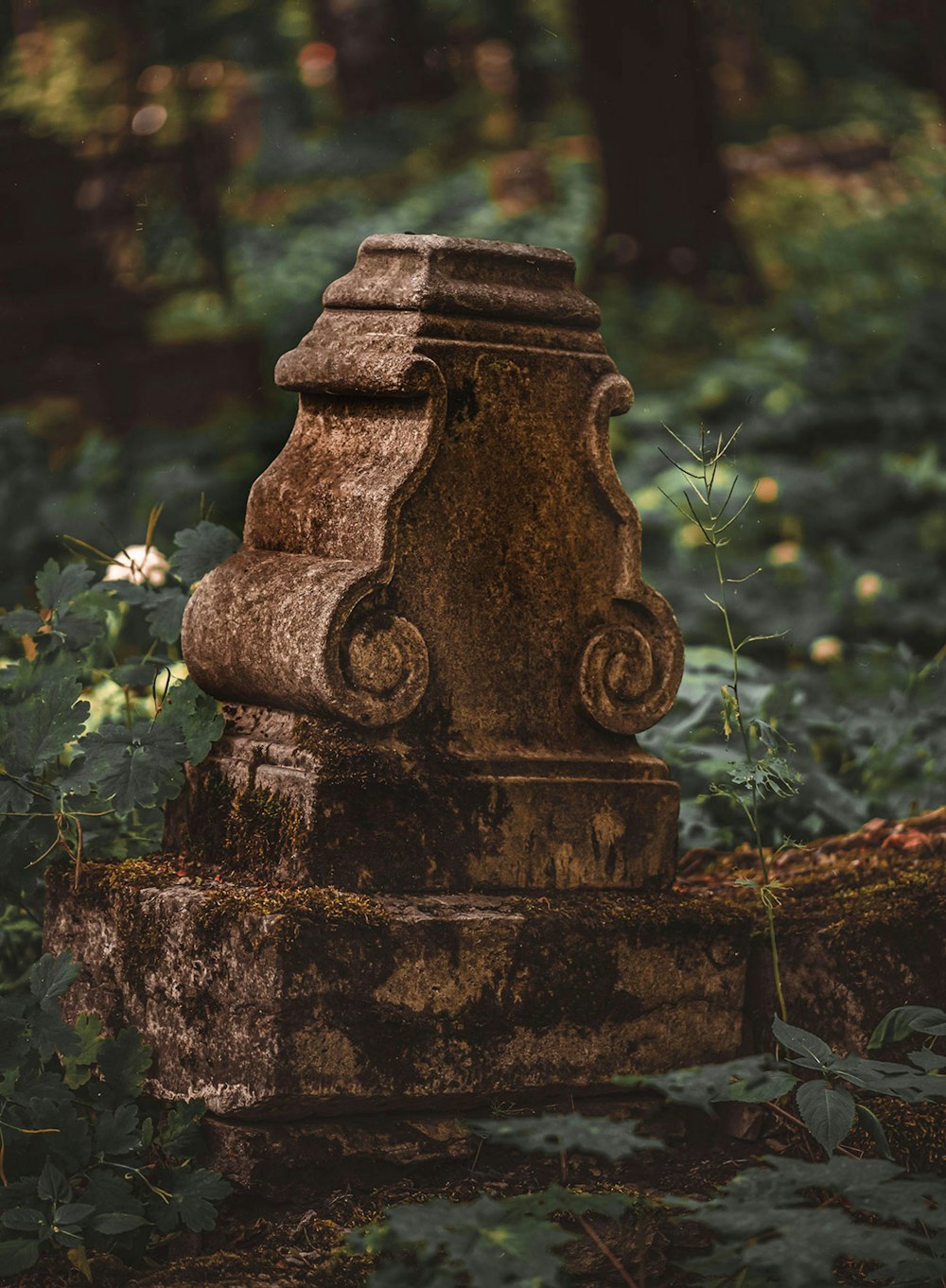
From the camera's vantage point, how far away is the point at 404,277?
10.7 ft

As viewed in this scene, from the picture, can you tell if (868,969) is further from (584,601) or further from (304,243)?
(304,243)

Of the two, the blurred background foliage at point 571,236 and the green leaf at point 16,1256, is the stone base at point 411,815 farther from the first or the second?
the blurred background foliage at point 571,236

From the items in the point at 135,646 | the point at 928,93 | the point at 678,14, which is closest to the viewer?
the point at 135,646

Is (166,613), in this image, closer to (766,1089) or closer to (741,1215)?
(766,1089)

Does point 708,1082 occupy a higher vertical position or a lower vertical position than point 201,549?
lower

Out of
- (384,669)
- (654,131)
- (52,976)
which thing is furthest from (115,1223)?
(654,131)

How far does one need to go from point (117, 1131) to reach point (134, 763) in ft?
2.40

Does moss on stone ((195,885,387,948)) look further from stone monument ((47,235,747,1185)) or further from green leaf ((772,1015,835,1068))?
green leaf ((772,1015,835,1068))

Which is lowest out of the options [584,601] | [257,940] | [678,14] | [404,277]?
[257,940]

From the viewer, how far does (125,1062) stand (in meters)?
2.98

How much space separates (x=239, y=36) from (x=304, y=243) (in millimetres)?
2884

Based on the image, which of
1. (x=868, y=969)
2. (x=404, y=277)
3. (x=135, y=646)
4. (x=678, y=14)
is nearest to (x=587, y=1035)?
(x=868, y=969)

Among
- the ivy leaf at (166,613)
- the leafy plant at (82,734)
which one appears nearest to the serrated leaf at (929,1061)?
the leafy plant at (82,734)

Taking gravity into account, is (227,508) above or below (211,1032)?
above
